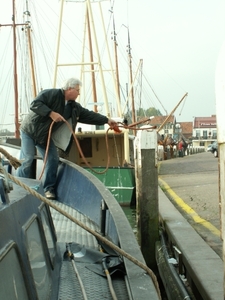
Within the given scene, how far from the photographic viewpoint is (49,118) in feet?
22.2

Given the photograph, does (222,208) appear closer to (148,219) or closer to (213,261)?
(213,261)

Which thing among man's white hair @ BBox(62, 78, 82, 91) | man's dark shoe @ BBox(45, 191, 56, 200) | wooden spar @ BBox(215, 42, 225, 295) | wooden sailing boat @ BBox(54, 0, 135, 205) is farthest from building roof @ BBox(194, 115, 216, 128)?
wooden spar @ BBox(215, 42, 225, 295)

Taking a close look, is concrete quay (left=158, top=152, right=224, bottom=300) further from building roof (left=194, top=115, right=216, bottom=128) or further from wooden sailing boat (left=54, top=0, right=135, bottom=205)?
building roof (left=194, top=115, right=216, bottom=128)

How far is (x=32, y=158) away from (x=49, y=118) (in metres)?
0.66

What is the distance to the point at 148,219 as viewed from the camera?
813 cm

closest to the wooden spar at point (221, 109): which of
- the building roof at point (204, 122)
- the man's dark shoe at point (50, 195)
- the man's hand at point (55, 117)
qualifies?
the man's hand at point (55, 117)

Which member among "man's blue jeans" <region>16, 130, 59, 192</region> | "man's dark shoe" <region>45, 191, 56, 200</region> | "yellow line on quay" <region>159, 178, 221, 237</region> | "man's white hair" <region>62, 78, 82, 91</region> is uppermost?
"man's white hair" <region>62, 78, 82, 91</region>

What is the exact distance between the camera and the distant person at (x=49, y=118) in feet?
21.5

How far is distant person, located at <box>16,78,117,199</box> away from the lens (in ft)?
21.5

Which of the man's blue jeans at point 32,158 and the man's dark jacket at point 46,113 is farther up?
the man's dark jacket at point 46,113

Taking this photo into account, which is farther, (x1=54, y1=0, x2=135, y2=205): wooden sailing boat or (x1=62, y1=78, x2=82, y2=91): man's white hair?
(x1=54, y1=0, x2=135, y2=205): wooden sailing boat

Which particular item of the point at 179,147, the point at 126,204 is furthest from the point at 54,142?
the point at 179,147

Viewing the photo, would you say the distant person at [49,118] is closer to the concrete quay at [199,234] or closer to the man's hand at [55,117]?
the man's hand at [55,117]

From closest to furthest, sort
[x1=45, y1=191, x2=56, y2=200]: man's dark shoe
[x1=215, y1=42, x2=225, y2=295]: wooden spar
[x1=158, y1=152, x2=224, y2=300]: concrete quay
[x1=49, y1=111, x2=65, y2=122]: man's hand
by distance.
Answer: [x1=215, y1=42, x2=225, y2=295]: wooden spar
[x1=158, y1=152, x2=224, y2=300]: concrete quay
[x1=49, y1=111, x2=65, y2=122]: man's hand
[x1=45, y1=191, x2=56, y2=200]: man's dark shoe
